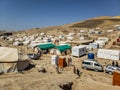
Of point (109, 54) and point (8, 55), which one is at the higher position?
point (8, 55)

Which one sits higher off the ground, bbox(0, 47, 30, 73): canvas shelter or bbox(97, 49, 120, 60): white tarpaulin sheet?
bbox(0, 47, 30, 73): canvas shelter

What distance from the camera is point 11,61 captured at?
82.5 ft

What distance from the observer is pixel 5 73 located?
24.1 m

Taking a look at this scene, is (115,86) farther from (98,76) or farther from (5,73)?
(5,73)

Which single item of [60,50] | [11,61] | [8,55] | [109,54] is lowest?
[109,54]

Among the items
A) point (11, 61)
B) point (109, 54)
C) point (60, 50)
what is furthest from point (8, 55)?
point (109, 54)

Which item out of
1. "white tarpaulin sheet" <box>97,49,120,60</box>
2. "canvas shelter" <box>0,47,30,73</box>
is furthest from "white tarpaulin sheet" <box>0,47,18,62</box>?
"white tarpaulin sheet" <box>97,49,120,60</box>

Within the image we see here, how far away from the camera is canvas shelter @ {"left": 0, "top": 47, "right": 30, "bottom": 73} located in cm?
2464

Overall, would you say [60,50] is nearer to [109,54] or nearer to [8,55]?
[109,54]

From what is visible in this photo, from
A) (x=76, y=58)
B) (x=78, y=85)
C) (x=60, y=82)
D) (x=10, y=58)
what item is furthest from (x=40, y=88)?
(x=76, y=58)

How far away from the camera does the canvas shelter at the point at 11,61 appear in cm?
2464

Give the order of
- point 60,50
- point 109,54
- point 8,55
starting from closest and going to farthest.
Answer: point 8,55 → point 109,54 → point 60,50

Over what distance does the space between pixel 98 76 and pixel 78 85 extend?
6.89 metres

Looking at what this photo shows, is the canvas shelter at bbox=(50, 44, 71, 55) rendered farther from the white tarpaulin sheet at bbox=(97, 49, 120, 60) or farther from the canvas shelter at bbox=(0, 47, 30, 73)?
the canvas shelter at bbox=(0, 47, 30, 73)
